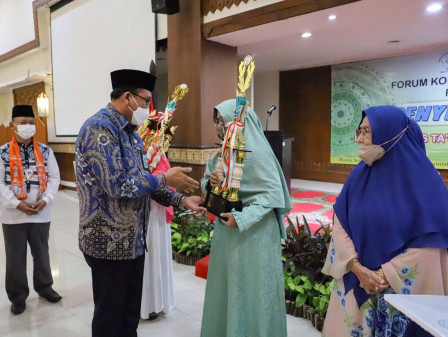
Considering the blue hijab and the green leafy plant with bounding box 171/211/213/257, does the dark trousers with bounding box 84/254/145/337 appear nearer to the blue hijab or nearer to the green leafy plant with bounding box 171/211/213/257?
the blue hijab

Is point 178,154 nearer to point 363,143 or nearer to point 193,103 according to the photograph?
point 193,103

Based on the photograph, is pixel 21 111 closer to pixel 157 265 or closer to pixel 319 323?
pixel 157 265

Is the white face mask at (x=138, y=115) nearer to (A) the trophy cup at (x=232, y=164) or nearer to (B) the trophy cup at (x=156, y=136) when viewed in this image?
(A) the trophy cup at (x=232, y=164)

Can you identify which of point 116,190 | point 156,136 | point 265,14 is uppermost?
point 265,14

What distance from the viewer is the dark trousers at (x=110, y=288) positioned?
158 cm

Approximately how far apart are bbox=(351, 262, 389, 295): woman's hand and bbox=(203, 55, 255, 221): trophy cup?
1.90 ft

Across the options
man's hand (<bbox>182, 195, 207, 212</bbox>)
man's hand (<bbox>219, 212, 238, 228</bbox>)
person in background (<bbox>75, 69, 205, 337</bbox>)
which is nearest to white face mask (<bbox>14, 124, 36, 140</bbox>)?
person in background (<bbox>75, 69, 205, 337</bbox>)

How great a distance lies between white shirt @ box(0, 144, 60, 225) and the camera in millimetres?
2439

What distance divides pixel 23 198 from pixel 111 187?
1.49m

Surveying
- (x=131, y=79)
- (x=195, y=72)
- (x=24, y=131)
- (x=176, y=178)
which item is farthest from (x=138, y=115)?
(x=195, y=72)

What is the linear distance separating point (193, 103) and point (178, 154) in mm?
761

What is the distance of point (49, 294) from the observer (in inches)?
107

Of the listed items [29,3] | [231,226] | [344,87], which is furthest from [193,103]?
[29,3]

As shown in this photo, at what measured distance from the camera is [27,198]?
252 cm
